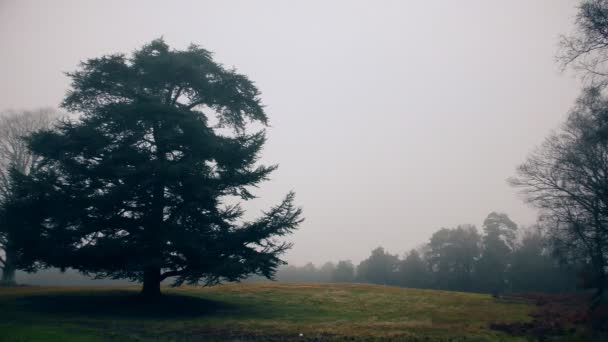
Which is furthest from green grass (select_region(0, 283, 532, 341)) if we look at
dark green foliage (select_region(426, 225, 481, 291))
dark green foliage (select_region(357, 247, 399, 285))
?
dark green foliage (select_region(357, 247, 399, 285))

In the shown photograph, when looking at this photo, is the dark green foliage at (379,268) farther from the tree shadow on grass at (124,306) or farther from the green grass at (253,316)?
the tree shadow on grass at (124,306)

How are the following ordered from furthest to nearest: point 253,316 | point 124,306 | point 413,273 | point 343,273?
point 343,273, point 413,273, point 124,306, point 253,316

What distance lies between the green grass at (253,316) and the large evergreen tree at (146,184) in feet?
6.50

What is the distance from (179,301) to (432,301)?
16065 mm

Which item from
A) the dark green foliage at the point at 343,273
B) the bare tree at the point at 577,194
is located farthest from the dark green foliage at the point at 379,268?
the bare tree at the point at 577,194

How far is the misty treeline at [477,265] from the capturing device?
59509 millimetres

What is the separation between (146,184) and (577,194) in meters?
28.3

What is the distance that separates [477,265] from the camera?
70.2 m

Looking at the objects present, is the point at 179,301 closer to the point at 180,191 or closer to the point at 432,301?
the point at 180,191

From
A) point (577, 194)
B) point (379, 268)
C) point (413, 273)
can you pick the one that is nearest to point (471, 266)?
point (413, 273)

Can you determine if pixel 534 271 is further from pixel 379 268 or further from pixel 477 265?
pixel 379 268

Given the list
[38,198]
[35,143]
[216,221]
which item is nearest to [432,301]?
[216,221]

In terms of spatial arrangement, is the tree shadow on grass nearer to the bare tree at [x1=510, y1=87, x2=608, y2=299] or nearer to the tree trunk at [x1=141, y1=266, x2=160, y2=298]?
the tree trunk at [x1=141, y1=266, x2=160, y2=298]

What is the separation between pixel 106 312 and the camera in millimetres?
19141
